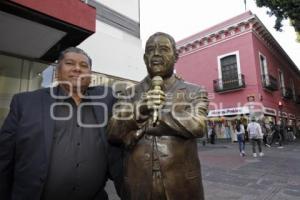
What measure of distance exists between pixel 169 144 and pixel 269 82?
→ 19.0m

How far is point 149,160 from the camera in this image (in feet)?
5.80

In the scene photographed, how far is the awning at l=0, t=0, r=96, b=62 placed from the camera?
11.9 feet

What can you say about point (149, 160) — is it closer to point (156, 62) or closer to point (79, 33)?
point (156, 62)

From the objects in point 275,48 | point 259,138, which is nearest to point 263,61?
point 275,48

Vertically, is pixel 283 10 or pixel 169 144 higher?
pixel 283 10

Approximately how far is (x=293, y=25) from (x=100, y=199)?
47.9ft

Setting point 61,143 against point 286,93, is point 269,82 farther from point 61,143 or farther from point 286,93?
point 61,143

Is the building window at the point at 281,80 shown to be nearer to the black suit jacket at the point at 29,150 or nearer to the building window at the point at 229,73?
the building window at the point at 229,73

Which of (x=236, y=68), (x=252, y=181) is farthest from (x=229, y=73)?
(x=252, y=181)

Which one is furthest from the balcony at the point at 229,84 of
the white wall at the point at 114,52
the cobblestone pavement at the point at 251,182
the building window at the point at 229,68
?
the white wall at the point at 114,52

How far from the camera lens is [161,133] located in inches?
71.3

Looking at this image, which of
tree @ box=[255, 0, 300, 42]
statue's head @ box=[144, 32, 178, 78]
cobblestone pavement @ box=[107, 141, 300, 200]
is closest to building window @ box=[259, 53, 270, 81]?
tree @ box=[255, 0, 300, 42]

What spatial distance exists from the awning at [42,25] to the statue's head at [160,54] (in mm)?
2435

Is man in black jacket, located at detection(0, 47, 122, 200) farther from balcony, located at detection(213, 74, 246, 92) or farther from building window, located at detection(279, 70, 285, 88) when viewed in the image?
building window, located at detection(279, 70, 285, 88)
